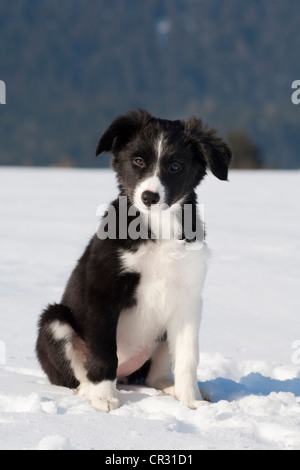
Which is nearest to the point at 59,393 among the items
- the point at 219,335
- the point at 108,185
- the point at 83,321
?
the point at 83,321

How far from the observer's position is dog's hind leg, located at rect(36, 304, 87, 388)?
4125mm

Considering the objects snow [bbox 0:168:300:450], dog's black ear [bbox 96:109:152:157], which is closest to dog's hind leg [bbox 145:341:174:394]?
snow [bbox 0:168:300:450]

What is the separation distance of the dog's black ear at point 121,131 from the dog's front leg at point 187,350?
948 millimetres

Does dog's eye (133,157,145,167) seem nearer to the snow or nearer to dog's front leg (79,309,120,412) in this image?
dog's front leg (79,309,120,412)

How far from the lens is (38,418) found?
10.9 feet

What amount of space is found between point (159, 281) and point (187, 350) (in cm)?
42

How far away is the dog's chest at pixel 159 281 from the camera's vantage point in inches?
156

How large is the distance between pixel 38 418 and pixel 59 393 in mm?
Answer: 681

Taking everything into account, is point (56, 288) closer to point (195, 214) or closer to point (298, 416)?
point (195, 214)

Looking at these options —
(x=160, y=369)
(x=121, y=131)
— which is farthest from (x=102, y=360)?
(x=121, y=131)

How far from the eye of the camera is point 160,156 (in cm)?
388

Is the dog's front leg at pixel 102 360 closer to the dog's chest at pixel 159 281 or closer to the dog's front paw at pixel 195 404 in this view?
the dog's chest at pixel 159 281

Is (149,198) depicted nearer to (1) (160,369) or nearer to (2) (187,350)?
(2) (187,350)

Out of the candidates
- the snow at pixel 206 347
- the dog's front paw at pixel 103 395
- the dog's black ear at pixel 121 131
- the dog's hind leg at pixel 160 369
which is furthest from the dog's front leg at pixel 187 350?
the dog's black ear at pixel 121 131
